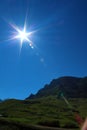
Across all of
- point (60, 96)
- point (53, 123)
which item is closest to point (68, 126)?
point (53, 123)

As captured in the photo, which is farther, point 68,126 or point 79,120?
point 68,126

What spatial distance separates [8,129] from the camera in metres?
74.6

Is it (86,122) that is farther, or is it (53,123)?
(53,123)

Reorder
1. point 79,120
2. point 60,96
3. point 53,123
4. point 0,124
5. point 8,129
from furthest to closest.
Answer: point 53,123 < point 0,124 < point 8,129 < point 60,96 < point 79,120

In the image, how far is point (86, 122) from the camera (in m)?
4.26

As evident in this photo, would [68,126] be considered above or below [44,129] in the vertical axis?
above

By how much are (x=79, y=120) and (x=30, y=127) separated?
246ft

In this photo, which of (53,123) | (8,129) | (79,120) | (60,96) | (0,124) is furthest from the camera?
(53,123)

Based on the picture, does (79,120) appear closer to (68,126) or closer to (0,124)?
(0,124)

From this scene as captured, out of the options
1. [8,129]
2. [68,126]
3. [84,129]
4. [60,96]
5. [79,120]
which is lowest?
[84,129]

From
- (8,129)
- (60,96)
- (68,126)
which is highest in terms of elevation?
(68,126)

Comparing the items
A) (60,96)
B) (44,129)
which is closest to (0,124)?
(44,129)

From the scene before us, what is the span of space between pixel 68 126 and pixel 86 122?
101783mm

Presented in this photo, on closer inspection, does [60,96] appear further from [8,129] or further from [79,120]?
[8,129]
